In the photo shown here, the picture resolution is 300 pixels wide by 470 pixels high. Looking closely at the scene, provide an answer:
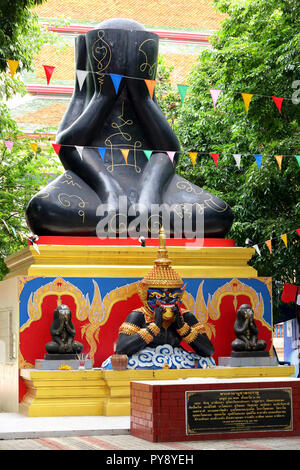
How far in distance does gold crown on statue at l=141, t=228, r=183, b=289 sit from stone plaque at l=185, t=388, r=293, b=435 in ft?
8.61

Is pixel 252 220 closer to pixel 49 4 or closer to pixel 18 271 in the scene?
pixel 18 271

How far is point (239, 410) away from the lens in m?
7.98

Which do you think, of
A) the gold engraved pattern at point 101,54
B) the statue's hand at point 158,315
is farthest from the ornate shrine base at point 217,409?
the gold engraved pattern at point 101,54

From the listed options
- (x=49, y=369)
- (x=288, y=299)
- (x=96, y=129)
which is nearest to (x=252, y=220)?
(x=288, y=299)

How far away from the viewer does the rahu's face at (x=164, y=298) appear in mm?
10383

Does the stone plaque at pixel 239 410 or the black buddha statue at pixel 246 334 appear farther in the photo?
the black buddha statue at pixel 246 334

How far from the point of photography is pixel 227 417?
7.93 meters

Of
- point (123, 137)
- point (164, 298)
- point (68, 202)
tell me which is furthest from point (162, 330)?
point (123, 137)

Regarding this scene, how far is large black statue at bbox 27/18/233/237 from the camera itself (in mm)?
11977

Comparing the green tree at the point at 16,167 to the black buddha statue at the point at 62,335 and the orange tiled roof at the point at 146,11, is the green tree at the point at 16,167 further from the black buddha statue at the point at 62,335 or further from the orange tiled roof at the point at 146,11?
the orange tiled roof at the point at 146,11

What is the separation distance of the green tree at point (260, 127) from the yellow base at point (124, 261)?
2.23 m

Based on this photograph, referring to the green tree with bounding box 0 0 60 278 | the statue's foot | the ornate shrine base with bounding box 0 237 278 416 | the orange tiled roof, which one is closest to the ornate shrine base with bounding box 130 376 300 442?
the ornate shrine base with bounding box 0 237 278 416

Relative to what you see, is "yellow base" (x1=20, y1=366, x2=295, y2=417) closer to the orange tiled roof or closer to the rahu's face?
the rahu's face

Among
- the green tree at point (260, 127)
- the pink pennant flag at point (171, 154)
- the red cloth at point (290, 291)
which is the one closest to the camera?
the pink pennant flag at point (171, 154)
